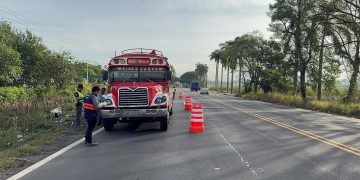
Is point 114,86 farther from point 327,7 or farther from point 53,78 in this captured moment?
point 53,78

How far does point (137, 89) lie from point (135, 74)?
1.52 meters

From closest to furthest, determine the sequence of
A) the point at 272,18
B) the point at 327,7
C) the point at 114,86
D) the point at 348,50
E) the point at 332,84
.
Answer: the point at 114,86, the point at 327,7, the point at 348,50, the point at 332,84, the point at 272,18

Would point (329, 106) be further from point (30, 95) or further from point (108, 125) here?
point (30, 95)

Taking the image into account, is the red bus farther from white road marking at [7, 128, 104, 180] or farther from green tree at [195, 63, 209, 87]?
green tree at [195, 63, 209, 87]

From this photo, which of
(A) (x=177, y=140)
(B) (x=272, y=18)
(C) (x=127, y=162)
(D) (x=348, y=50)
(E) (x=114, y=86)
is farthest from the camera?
(B) (x=272, y=18)

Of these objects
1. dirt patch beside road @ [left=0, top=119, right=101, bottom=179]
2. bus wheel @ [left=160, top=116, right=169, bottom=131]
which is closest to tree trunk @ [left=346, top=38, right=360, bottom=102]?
bus wheel @ [left=160, top=116, right=169, bottom=131]

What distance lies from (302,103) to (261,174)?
29.0 meters

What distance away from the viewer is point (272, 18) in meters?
43.6

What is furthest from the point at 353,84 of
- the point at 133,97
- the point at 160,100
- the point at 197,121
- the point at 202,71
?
the point at 202,71

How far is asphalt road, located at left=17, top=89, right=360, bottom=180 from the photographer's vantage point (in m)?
7.73

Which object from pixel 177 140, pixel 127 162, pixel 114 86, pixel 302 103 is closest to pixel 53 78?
pixel 302 103

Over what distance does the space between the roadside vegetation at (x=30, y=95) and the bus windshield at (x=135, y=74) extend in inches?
106

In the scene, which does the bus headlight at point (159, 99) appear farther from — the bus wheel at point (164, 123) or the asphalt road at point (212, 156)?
the asphalt road at point (212, 156)

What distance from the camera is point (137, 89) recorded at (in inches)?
546
